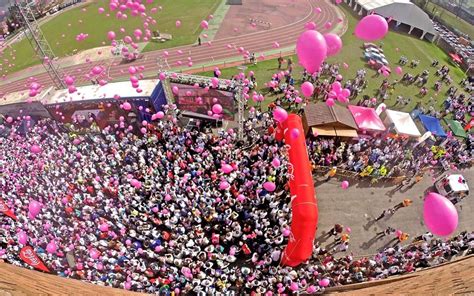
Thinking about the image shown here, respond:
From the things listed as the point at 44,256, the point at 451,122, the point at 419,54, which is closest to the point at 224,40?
the point at 419,54

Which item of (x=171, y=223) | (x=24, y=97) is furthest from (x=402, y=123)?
(x=24, y=97)

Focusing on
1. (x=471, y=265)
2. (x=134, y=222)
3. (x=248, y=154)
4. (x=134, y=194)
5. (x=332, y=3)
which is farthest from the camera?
(x=332, y=3)

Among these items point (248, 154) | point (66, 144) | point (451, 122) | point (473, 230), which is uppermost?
point (66, 144)

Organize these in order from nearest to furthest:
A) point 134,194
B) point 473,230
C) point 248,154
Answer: point 134,194, point 473,230, point 248,154

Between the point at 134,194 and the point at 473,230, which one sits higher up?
the point at 134,194

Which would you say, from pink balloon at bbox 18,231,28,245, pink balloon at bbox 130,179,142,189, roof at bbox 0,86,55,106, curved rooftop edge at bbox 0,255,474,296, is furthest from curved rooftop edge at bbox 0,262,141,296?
roof at bbox 0,86,55,106

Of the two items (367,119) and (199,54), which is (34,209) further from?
(199,54)

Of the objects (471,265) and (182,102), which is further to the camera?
(182,102)

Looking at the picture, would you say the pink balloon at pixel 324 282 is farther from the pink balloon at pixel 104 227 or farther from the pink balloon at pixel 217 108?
the pink balloon at pixel 217 108

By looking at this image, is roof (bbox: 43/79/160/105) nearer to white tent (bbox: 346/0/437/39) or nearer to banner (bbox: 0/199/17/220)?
banner (bbox: 0/199/17/220)

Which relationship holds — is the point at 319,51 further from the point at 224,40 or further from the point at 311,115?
the point at 224,40
